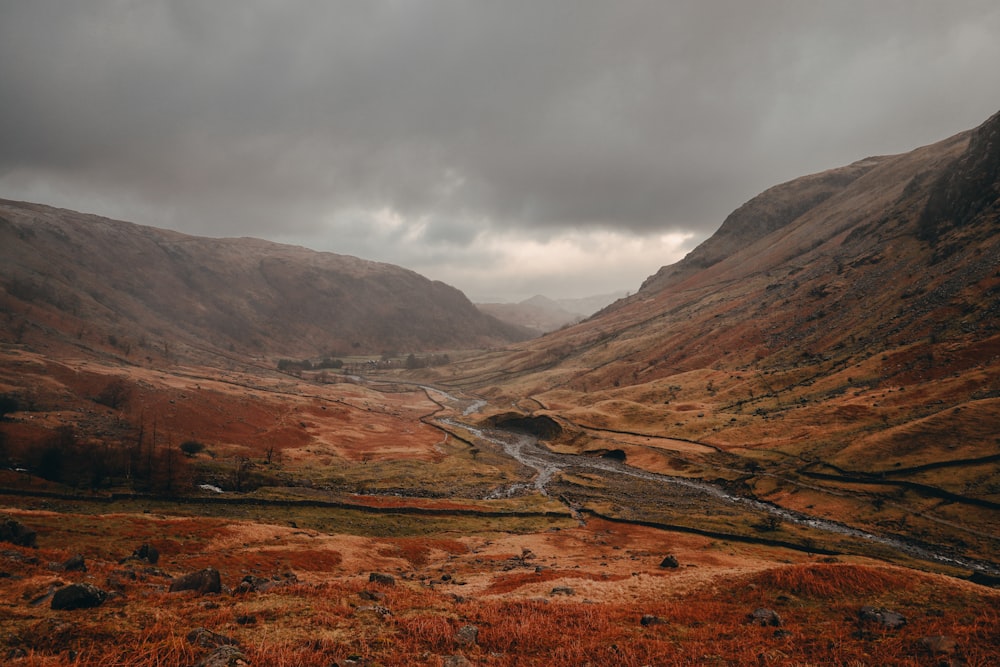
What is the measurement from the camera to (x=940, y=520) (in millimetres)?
52469

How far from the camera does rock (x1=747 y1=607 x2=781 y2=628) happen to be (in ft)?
69.6

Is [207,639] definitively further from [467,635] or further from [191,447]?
[191,447]

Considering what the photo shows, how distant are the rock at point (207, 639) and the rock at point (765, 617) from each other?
23.0 meters

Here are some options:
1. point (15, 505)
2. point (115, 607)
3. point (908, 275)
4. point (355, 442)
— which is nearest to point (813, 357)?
point (908, 275)

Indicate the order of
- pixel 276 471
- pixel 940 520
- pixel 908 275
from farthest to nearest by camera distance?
1. pixel 908 275
2. pixel 276 471
3. pixel 940 520

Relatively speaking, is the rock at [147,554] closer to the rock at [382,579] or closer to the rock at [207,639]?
the rock at [382,579]

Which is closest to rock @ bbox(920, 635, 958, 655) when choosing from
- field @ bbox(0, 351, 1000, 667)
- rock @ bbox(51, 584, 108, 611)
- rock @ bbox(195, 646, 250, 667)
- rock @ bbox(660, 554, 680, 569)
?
field @ bbox(0, 351, 1000, 667)

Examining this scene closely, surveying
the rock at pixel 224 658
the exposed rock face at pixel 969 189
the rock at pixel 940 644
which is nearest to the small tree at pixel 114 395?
the rock at pixel 224 658

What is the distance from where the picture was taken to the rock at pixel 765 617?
2122 cm

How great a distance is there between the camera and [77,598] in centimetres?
1716

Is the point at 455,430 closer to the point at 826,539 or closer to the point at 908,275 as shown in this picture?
the point at 826,539

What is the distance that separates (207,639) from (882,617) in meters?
28.1

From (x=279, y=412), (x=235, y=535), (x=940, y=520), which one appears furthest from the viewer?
(x=279, y=412)

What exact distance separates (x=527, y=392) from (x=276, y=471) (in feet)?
423
